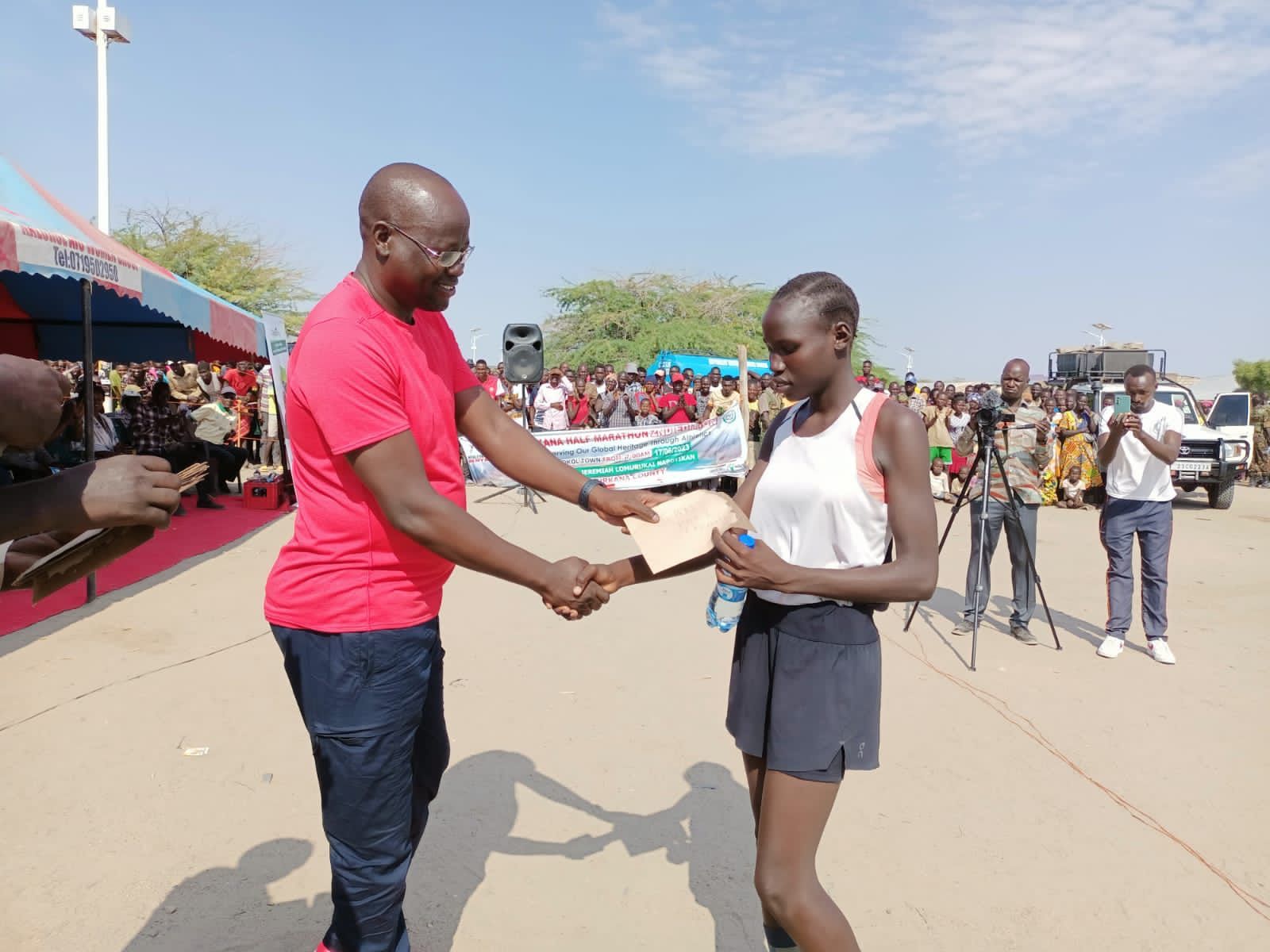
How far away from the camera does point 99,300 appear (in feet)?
34.1

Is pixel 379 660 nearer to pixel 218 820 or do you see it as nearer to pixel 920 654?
pixel 218 820

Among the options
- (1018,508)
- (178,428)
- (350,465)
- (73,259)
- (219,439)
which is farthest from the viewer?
(219,439)

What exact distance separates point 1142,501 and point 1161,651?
102 centimetres

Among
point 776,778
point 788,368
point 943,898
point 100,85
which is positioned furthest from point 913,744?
point 100,85

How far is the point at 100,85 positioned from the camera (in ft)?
63.7

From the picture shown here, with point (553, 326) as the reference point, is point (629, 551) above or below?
below

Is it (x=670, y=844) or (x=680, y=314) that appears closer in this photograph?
(x=670, y=844)

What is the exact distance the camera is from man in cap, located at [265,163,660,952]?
204 cm

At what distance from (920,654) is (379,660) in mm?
4820

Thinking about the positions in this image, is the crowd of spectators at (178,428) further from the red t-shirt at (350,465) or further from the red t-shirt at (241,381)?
the red t-shirt at (350,465)

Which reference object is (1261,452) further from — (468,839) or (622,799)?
(468,839)

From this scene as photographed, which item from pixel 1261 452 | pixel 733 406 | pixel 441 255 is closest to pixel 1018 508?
pixel 441 255

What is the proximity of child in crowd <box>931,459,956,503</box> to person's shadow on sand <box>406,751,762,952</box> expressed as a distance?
441 inches

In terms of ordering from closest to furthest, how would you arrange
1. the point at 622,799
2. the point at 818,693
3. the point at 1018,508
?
the point at 818,693, the point at 622,799, the point at 1018,508
